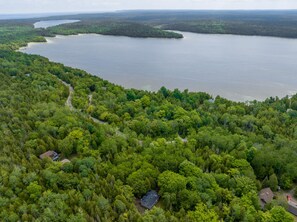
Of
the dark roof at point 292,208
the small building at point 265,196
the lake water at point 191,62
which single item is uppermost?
the lake water at point 191,62

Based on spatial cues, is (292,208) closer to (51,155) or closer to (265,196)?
(265,196)

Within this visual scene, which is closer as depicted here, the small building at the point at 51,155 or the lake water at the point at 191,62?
the small building at the point at 51,155

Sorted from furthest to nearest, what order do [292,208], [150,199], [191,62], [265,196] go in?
[191,62] → [265,196] → [150,199] → [292,208]

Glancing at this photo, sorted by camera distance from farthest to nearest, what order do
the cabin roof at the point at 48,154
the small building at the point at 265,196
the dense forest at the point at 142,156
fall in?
the cabin roof at the point at 48,154, the small building at the point at 265,196, the dense forest at the point at 142,156

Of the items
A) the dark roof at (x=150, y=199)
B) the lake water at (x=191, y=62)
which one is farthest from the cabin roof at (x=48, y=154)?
the lake water at (x=191, y=62)

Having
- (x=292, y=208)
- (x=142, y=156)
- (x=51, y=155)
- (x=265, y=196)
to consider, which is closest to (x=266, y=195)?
(x=265, y=196)

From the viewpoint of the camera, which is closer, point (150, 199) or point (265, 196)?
point (150, 199)

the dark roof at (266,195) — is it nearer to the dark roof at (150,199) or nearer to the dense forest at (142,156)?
the dense forest at (142,156)
